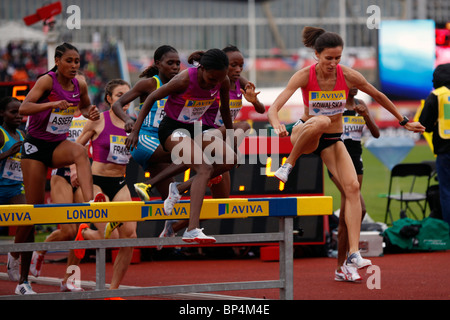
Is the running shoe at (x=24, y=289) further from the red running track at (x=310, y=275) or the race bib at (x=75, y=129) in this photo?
the race bib at (x=75, y=129)

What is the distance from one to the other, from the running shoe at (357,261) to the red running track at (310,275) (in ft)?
1.24

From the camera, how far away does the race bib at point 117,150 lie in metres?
8.30

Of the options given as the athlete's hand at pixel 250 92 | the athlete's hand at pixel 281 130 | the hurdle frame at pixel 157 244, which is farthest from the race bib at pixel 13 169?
the athlete's hand at pixel 281 130

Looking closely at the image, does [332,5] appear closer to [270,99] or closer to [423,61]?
[270,99]

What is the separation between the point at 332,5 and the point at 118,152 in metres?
49.3

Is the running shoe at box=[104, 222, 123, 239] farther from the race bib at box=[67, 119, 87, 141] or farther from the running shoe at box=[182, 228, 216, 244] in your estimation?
the race bib at box=[67, 119, 87, 141]

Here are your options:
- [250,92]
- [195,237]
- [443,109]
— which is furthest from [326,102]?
[443,109]

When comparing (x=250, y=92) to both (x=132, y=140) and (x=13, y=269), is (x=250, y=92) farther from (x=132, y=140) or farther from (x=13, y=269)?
(x=13, y=269)

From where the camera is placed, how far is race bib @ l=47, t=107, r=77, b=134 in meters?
7.05

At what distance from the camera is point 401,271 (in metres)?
9.25

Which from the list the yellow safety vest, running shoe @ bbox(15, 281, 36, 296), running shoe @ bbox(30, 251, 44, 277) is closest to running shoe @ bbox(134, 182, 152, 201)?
running shoe @ bbox(15, 281, 36, 296)

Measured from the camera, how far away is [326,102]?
24.1 feet

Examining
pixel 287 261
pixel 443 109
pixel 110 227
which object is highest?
pixel 443 109

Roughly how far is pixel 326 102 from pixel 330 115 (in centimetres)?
17
